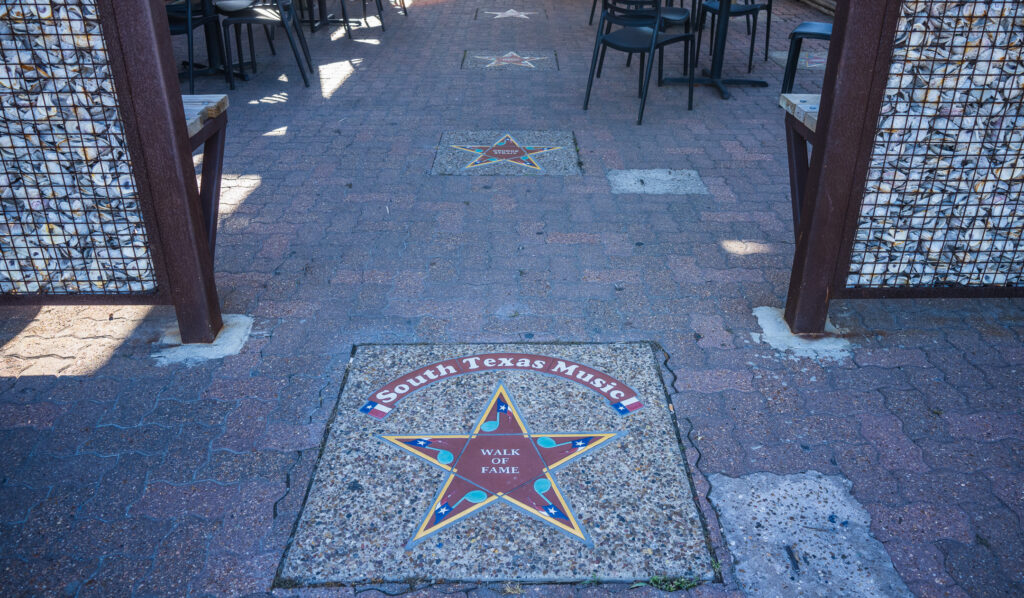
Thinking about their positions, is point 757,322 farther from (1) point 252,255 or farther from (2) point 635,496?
(1) point 252,255

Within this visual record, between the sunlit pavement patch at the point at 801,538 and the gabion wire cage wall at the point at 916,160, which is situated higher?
the gabion wire cage wall at the point at 916,160

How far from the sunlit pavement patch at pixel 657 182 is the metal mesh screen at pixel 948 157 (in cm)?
174

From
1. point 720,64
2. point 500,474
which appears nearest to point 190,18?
point 720,64

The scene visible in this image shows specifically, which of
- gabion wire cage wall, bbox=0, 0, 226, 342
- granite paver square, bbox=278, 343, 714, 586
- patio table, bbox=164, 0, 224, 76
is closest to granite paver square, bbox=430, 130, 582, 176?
granite paver square, bbox=278, 343, 714, 586

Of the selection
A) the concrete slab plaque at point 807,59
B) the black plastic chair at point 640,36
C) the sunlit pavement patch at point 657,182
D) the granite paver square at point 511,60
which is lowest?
the sunlit pavement patch at point 657,182

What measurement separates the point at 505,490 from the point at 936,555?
132cm


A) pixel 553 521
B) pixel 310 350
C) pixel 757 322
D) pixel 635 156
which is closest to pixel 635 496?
pixel 553 521

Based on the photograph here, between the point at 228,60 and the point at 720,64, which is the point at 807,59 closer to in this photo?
the point at 720,64

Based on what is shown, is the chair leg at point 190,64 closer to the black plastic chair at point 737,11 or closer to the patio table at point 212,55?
the patio table at point 212,55

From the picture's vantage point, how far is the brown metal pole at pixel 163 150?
8.59ft

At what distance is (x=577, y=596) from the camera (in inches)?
81.4

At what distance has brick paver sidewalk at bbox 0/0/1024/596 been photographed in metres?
2.26

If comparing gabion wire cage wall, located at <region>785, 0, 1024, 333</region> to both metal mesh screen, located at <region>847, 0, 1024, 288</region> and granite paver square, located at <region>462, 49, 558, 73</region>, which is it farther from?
granite paver square, located at <region>462, 49, 558, 73</region>

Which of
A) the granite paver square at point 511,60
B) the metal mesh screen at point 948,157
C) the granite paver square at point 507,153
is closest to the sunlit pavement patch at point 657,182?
the granite paver square at point 507,153
